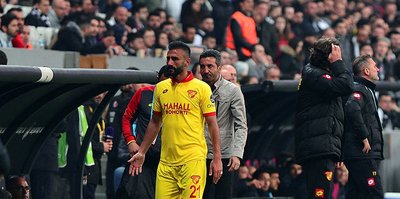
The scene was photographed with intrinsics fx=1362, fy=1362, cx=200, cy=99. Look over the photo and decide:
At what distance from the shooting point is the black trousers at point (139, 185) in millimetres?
13375

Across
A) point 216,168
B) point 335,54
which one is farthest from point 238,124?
point 335,54

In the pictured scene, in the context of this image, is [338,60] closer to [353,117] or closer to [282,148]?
[353,117]

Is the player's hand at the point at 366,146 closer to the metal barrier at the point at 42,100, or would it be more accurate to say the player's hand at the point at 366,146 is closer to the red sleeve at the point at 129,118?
the metal barrier at the point at 42,100

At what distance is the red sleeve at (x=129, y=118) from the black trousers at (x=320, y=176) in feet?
5.85

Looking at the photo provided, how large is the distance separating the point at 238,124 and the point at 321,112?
36.9 inches

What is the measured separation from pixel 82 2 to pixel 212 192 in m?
8.83

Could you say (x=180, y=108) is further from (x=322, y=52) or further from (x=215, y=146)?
(x=322, y=52)

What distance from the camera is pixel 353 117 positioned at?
1407cm

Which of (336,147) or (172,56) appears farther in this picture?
(336,147)

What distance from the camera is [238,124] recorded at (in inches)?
514

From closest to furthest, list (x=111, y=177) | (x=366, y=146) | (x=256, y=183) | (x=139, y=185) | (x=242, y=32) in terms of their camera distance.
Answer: (x=139, y=185) → (x=366, y=146) → (x=111, y=177) → (x=256, y=183) → (x=242, y=32)

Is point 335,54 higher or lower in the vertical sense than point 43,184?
higher

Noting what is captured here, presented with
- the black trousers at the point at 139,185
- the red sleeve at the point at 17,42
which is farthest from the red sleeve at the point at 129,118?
the red sleeve at the point at 17,42

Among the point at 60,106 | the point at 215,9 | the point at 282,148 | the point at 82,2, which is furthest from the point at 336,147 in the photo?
the point at 215,9
